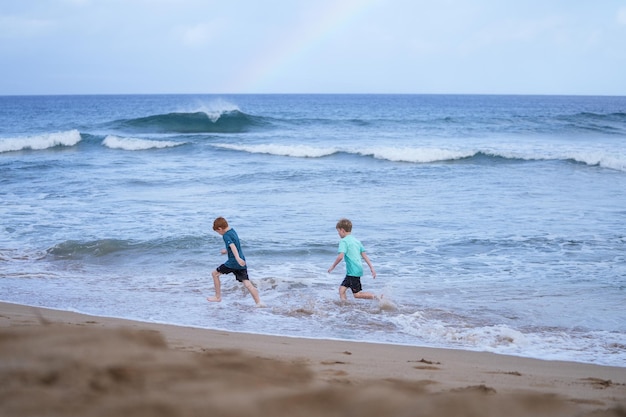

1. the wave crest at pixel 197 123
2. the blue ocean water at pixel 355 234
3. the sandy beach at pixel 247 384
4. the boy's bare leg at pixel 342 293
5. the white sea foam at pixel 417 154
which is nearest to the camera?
the sandy beach at pixel 247 384

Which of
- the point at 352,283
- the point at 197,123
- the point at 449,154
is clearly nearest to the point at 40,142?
the point at 197,123

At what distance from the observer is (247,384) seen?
3.42 m

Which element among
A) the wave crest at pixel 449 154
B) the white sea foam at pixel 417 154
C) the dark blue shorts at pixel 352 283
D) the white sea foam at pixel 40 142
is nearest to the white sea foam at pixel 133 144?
the white sea foam at pixel 40 142

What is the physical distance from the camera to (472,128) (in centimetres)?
4056

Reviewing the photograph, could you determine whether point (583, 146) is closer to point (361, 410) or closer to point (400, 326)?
point (400, 326)

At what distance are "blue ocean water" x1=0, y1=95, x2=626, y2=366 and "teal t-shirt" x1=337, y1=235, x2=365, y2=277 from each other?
1.46ft

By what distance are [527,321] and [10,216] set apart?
11053mm

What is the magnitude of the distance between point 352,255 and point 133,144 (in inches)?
966

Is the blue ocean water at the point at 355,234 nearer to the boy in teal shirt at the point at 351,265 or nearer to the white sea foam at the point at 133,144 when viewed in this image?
the boy in teal shirt at the point at 351,265

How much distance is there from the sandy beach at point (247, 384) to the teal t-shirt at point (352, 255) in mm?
2920

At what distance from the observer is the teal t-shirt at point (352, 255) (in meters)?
8.14

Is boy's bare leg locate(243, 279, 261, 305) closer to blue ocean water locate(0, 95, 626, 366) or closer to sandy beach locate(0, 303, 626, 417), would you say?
blue ocean water locate(0, 95, 626, 366)

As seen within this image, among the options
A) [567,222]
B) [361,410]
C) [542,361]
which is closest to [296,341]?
[542,361]

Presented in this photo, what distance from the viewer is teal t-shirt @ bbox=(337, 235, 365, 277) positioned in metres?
8.14
